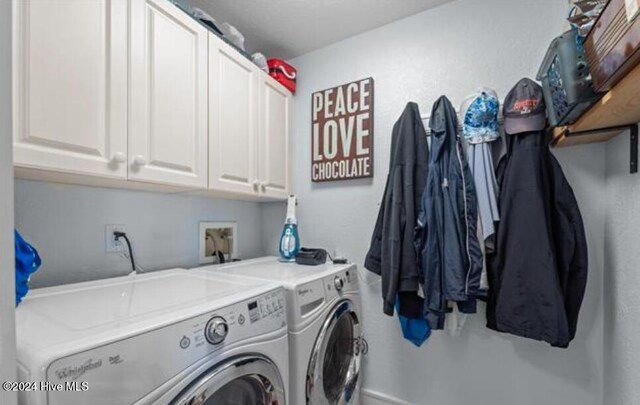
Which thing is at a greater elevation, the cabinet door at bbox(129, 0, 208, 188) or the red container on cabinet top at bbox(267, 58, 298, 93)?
the red container on cabinet top at bbox(267, 58, 298, 93)

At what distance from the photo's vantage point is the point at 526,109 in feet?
3.95

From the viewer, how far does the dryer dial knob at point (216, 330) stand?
74cm

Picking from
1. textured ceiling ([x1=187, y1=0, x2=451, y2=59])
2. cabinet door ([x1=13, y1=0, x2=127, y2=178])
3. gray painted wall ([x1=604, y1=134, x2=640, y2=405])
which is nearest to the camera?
cabinet door ([x1=13, y1=0, x2=127, y2=178])

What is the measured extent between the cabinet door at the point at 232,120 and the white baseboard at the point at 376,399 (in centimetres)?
134

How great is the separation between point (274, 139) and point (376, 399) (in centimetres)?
166

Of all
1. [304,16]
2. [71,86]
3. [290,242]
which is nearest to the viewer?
[71,86]

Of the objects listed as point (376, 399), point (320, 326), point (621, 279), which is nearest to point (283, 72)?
point (320, 326)

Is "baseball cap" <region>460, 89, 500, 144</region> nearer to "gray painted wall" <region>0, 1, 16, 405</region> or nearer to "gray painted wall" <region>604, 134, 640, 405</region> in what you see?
"gray painted wall" <region>604, 134, 640, 405</region>

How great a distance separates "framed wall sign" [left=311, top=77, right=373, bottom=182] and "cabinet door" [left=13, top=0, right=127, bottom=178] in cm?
111

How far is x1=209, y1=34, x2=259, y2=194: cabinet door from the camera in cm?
138

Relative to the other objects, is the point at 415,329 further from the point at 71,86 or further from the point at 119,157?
the point at 71,86

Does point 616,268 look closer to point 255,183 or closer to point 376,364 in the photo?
point 376,364

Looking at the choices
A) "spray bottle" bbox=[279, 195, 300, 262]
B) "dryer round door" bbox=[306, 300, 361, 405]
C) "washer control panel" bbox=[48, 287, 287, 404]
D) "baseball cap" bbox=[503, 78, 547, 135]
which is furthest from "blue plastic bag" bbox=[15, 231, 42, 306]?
"baseball cap" bbox=[503, 78, 547, 135]

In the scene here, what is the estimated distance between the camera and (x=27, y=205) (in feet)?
3.43
